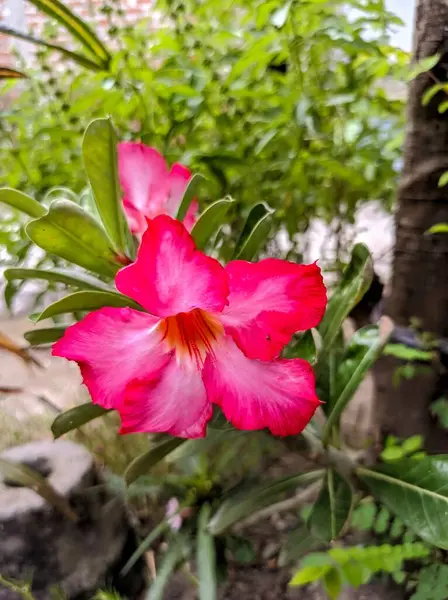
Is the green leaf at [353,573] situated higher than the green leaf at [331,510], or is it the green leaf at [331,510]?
the green leaf at [353,573]

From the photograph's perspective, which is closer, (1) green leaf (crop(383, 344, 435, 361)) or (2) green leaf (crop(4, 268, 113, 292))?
(2) green leaf (crop(4, 268, 113, 292))

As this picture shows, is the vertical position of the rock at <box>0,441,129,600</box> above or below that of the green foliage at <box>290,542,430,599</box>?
below

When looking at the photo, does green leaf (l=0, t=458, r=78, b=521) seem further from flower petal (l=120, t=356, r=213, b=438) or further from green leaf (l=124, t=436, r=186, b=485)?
flower petal (l=120, t=356, r=213, b=438)

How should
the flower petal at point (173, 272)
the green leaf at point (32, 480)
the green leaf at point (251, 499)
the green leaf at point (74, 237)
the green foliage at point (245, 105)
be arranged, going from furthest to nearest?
the green leaf at point (32, 480)
the green foliage at point (245, 105)
the green leaf at point (251, 499)
the green leaf at point (74, 237)
the flower petal at point (173, 272)

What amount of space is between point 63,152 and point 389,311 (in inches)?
28.1

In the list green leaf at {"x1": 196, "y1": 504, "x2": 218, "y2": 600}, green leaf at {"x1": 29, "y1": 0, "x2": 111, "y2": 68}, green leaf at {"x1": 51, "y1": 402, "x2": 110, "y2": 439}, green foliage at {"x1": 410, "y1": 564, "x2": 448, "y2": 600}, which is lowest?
green leaf at {"x1": 196, "y1": 504, "x2": 218, "y2": 600}

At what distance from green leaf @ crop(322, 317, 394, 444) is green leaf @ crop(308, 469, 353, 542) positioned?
60 mm

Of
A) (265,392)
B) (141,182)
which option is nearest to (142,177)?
(141,182)

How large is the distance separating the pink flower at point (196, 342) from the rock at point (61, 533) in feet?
2.34

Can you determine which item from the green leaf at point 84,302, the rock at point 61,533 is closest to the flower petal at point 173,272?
the green leaf at point 84,302

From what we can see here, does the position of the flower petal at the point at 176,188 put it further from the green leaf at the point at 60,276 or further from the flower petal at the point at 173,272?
the flower petal at the point at 173,272

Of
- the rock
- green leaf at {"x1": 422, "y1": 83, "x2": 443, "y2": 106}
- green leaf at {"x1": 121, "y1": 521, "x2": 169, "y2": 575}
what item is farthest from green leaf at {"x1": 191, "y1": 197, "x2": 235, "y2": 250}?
the rock

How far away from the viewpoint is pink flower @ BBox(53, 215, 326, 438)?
0.38 metres

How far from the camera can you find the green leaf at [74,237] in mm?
495
